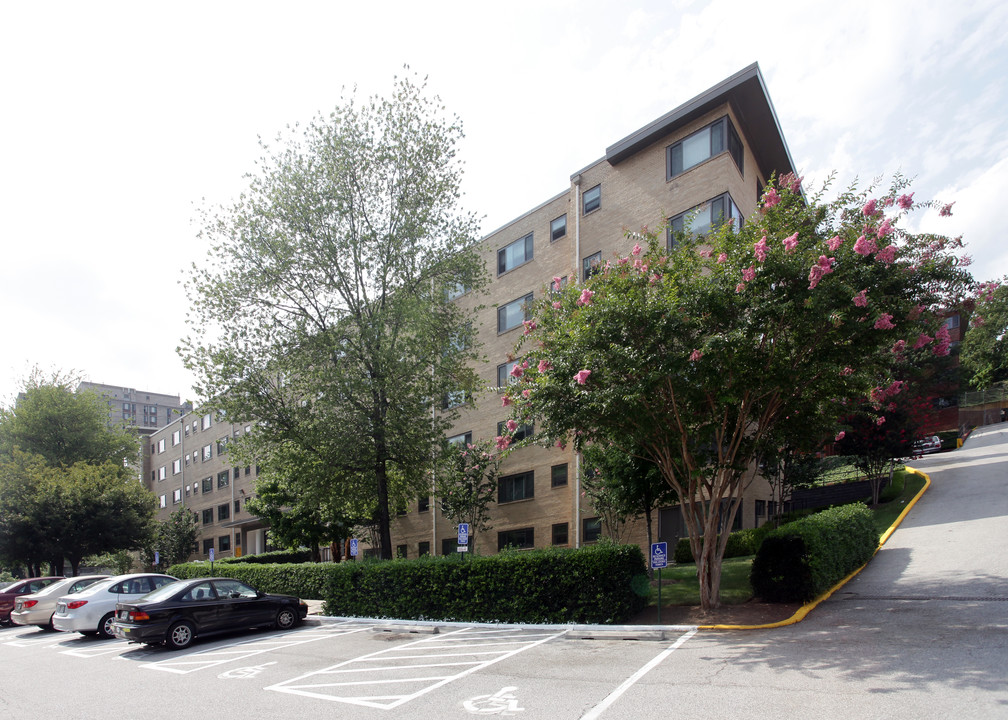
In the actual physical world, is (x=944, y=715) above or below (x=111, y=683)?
above

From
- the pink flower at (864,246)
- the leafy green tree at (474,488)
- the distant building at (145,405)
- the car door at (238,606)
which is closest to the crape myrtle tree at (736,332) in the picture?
the pink flower at (864,246)

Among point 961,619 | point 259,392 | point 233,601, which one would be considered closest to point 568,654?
point 961,619

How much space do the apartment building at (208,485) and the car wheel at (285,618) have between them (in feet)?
106

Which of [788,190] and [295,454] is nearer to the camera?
[788,190]

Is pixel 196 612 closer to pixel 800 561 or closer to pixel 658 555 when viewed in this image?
pixel 658 555

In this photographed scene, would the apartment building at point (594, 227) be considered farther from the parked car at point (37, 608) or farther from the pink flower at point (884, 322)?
the parked car at point (37, 608)

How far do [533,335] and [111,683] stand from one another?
31.3 ft

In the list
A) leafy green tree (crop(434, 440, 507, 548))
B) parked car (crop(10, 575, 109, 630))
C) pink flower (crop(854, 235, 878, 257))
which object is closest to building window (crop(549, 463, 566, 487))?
leafy green tree (crop(434, 440, 507, 548))

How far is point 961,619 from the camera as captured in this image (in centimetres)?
1038

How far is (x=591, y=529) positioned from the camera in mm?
25797

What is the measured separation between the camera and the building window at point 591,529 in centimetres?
2558

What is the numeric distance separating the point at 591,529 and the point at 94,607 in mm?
16163

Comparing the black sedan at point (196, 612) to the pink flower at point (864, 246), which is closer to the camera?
the pink flower at point (864, 246)

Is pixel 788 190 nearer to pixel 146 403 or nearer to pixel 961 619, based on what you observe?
pixel 961 619
